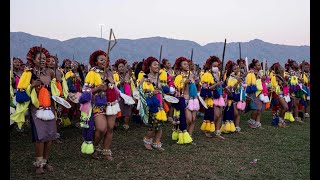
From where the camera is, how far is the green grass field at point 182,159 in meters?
6.41

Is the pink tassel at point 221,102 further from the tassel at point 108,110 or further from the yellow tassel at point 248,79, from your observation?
the tassel at point 108,110

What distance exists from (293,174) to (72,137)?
6.13 metres

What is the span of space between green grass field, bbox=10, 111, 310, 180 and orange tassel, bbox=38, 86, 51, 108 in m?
1.32

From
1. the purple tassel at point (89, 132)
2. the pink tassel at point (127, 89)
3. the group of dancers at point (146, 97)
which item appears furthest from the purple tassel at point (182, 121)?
the pink tassel at point (127, 89)

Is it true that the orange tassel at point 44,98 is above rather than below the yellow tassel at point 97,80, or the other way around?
below

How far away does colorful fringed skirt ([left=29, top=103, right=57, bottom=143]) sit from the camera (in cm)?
609

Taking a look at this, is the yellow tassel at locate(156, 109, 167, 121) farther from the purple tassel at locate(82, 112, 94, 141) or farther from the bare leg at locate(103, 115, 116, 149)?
the purple tassel at locate(82, 112, 94, 141)

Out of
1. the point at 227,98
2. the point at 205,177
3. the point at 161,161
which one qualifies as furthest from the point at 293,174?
the point at 227,98

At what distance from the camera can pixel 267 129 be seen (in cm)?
1164

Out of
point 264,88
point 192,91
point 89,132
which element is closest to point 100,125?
point 89,132

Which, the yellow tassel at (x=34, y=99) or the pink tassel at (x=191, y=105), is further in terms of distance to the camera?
the pink tassel at (x=191, y=105)

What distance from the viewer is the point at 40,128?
20.0 ft

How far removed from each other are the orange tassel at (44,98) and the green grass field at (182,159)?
4.34 feet
